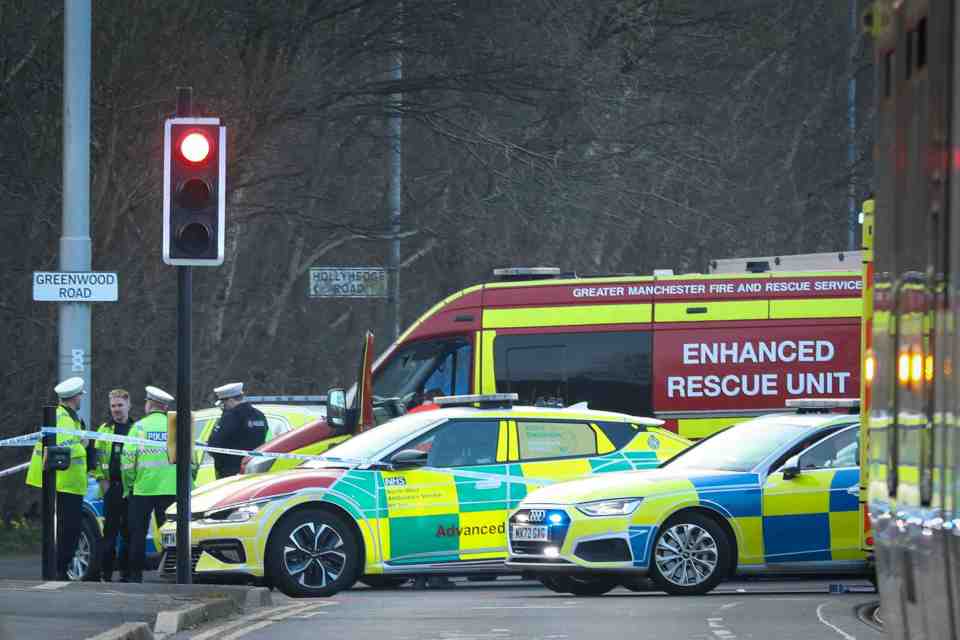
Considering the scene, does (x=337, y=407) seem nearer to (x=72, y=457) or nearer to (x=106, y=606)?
(x=72, y=457)

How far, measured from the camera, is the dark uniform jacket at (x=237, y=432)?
1884cm

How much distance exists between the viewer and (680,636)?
1227 cm

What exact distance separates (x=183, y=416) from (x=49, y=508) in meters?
2.02

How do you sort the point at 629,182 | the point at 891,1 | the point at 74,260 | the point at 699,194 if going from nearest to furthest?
1. the point at 891,1
2. the point at 74,260
3. the point at 629,182
4. the point at 699,194

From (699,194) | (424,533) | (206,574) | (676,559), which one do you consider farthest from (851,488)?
(699,194)

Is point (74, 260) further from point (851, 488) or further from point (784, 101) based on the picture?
point (784, 101)

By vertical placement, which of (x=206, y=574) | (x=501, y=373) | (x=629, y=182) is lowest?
(x=206, y=574)

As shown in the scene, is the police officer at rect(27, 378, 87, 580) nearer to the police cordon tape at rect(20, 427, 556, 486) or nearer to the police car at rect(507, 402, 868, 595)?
the police cordon tape at rect(20, 427, 556, 486)

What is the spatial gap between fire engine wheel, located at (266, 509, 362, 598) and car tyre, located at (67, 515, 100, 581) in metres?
2.99

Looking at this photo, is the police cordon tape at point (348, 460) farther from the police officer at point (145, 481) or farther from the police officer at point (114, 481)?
the police officer at point (114, 481)

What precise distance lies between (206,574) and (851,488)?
456 cm

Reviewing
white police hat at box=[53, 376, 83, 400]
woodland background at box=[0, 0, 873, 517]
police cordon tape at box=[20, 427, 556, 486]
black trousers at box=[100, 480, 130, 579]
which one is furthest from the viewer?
woodland background at box=[0, 0, 873, 517]

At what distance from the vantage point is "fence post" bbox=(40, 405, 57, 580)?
1600 centimetres

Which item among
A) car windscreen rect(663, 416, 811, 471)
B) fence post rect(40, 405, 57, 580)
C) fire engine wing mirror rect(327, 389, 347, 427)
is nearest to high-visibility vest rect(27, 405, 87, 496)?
fence post rect(40, 405, 57, 580)
